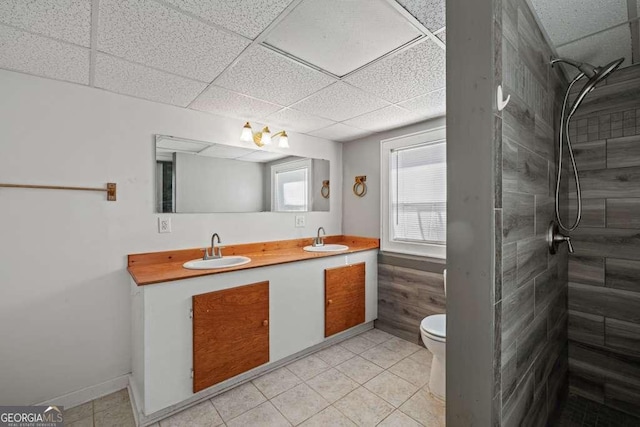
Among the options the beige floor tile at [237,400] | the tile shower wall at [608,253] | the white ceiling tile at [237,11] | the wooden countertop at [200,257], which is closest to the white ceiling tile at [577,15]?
the tile shower wall at [608,253]

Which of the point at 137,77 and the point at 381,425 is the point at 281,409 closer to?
the point at 381,425

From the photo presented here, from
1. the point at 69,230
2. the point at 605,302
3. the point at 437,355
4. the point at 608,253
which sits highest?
the point at 69,230

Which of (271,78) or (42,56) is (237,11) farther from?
(42,56)

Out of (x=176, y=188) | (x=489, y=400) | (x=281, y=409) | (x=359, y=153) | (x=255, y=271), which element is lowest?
(x=281, y=409)

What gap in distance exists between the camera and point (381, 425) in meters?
1.71

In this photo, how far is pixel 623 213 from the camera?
1834 millimetres

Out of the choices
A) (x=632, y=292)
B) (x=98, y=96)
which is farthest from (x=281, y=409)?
(x=98, y=96)

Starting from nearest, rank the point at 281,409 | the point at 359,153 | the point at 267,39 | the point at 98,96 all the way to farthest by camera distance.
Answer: the point at 267,39 < the point at 281,409 < the point at 98,96 < the point at 359,153

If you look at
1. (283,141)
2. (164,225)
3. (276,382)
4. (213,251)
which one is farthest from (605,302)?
(164,225)

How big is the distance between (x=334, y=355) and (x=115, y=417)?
161 cm

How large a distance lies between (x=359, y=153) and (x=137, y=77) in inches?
90.4

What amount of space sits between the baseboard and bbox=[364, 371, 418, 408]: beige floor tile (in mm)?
1816

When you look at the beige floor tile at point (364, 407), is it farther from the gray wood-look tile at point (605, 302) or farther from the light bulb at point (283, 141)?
the light bulb at point (283, 141)

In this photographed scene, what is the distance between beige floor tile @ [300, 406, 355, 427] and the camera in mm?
1719
